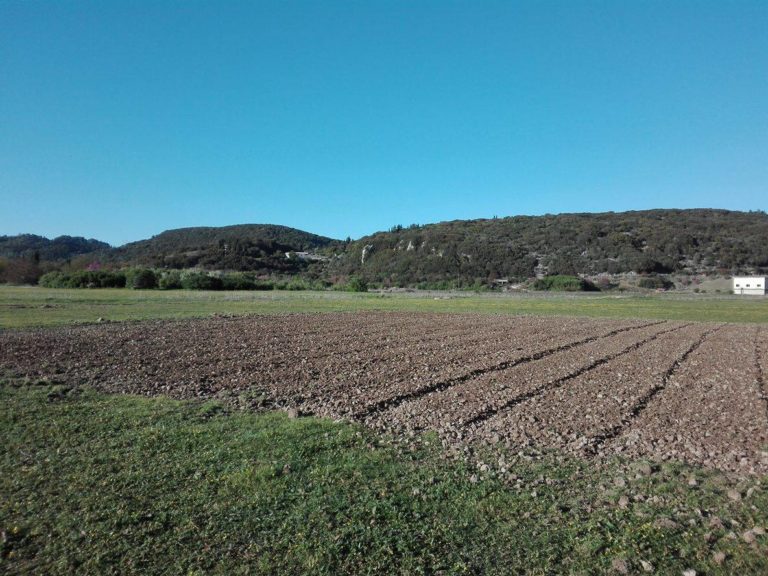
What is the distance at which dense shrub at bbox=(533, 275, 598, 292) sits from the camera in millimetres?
88938

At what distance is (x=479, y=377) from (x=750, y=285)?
81.0 metres

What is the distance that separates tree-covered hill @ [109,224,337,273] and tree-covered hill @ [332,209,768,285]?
21741 millimetres

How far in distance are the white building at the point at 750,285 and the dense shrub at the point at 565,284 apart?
20975 millimetres

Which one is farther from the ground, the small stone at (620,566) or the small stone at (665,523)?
the small stone at (665,523)

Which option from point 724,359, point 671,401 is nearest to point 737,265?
point 724,359

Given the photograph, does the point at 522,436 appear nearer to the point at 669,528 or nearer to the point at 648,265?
the point at 669,528

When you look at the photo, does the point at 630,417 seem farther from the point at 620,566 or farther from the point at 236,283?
the point at 236,283

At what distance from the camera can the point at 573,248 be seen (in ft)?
394

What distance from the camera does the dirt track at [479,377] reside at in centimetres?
Result: 872

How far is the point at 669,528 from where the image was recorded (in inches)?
210

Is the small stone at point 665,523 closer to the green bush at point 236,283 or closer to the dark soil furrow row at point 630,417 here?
the dark soil furrow row at point 630,417

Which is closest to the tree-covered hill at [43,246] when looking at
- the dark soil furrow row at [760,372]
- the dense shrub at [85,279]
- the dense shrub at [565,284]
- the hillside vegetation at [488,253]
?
the hillside vegetation at [488,253]

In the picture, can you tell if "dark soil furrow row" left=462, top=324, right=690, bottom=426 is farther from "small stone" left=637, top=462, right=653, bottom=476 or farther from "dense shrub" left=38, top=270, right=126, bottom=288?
"dense shrub" left=38, top=270, right=126, bottom=288

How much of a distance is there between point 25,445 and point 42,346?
1361 cm
